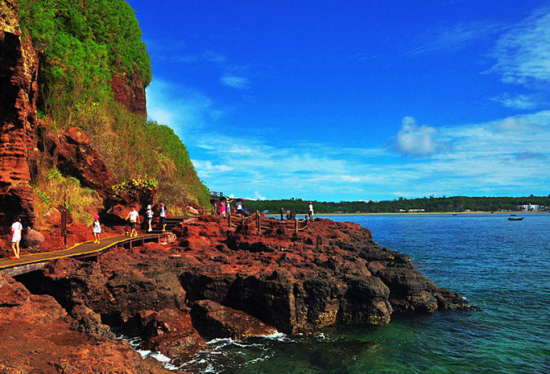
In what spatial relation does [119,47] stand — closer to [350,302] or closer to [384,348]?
[350,302]

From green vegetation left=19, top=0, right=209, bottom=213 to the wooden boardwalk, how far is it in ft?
14.5

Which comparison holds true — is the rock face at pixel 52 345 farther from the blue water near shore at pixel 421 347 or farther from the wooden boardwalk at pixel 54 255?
the blue water near shore at pixel 421 347

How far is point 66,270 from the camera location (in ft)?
41.4

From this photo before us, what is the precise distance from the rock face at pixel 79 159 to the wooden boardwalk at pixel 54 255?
5507mm

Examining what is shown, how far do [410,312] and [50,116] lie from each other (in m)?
24.2

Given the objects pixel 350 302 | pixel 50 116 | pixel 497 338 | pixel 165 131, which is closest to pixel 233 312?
pixel 350 302

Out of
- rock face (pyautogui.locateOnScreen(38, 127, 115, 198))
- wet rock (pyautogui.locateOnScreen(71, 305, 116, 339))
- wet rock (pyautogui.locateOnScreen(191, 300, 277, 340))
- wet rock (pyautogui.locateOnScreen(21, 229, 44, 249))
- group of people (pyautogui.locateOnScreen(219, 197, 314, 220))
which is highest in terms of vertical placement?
rock face (pyautogui.locateOnScreen(38, 127, 115, 198))

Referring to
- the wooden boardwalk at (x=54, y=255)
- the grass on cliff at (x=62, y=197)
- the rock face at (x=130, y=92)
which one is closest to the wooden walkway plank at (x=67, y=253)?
the wooden boardwalk at (x=54, y=255)

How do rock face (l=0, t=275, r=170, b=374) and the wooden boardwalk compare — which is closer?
rock face (l=0, t=275, r=170, b=374)

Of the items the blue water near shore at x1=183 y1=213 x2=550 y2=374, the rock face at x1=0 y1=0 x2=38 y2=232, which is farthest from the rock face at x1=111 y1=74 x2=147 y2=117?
the blue water near shore at x1=183 y1=213 x2=550 y2=374

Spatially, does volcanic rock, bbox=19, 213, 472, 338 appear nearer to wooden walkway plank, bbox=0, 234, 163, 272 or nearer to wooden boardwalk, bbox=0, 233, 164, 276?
wooden boardwalk, bbox=0, 233, 164, 276

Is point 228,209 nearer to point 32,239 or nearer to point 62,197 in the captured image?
point 62,197

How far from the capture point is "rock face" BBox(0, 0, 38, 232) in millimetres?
14062

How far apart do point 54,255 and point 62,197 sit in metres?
7.01
